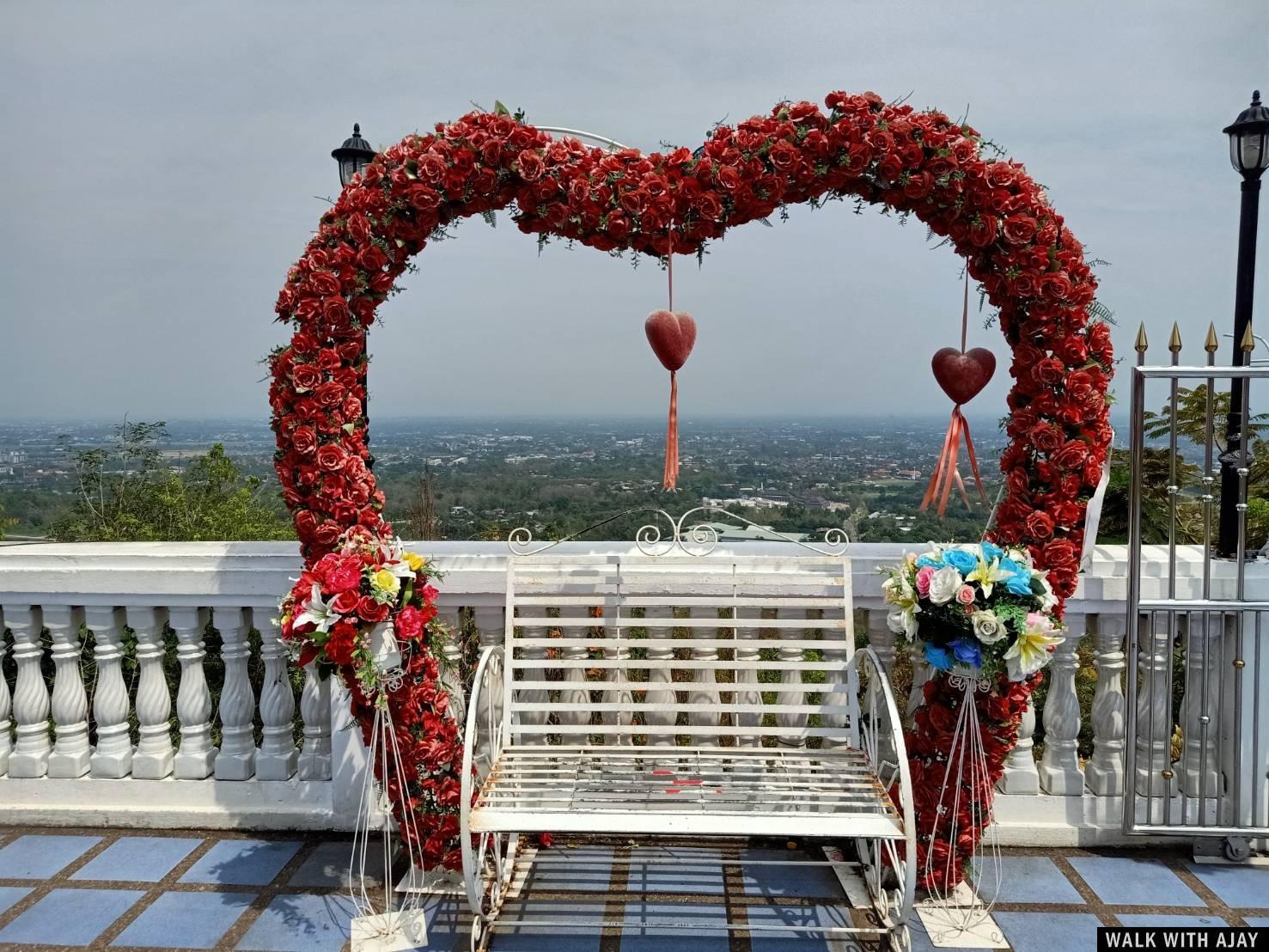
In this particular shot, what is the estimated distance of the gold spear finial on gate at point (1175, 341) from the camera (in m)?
3.15

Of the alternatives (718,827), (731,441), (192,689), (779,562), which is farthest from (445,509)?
(718,827)

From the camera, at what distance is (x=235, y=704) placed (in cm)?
367

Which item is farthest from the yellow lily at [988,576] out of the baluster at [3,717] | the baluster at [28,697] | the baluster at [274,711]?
the baluster at [3,717]

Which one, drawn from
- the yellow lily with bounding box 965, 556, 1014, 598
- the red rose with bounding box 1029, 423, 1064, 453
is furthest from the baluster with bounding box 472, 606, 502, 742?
the red rose with bounding box 1029, 423, 1064, 453

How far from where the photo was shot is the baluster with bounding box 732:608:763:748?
3363 mm

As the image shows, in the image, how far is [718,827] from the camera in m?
2.63

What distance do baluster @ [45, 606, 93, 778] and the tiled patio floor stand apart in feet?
0.98

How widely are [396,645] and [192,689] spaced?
4.60ft

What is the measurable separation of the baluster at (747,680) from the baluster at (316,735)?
177cm

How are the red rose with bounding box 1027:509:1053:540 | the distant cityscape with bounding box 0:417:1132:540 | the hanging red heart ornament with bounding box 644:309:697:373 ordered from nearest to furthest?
the red rose with bounding box 1027:509:1053:540
the hanging red heart ornament with bounding box 644:309:697:373
the distant cityscape with bounding box 0:417:1132:540

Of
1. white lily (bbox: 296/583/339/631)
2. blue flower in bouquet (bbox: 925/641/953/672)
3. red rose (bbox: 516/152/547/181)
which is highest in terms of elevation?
red rose (bbox: 516/152/547/181)

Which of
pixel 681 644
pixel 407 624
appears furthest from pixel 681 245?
pixel 407 624

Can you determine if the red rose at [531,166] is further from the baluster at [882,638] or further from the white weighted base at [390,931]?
the white weighted base at [390,931]

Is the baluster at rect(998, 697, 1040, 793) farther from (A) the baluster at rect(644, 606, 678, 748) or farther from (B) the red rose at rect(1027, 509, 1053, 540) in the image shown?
(A) the baluster at rect(644, 606, 678, 748)
